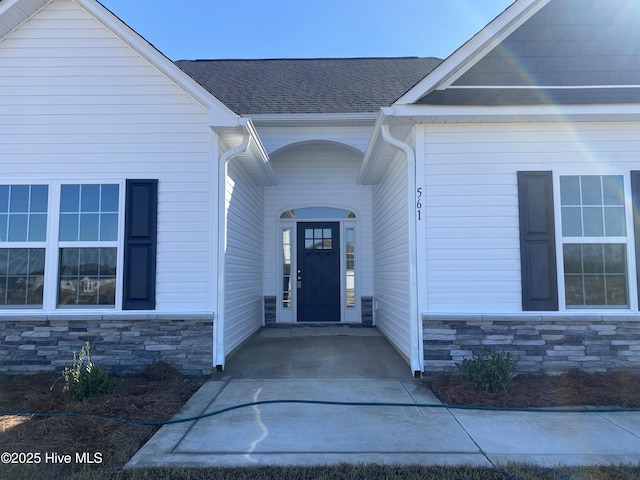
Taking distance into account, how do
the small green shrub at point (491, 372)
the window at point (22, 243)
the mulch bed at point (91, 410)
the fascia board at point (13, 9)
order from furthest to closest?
the window at point (22, 243), the fascia board at point (13, 9), the small green shrub at point (491, 372), the mulch bed at point (91, 410)

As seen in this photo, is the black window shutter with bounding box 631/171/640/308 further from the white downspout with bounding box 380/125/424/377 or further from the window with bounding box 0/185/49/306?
the window with bounding box 0/185/49/306

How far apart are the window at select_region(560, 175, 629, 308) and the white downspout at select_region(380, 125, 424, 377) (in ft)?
5.89

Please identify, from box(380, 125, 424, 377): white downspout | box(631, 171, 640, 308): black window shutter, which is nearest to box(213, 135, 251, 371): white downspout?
box(380, 125, 424, 377): white downspout

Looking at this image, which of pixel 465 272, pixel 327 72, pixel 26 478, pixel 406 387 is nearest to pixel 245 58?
pixel 327 72

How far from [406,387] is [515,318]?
155 centimetres

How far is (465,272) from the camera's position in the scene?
5.16 meters

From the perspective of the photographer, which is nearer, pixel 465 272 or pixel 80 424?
pixel 80 424

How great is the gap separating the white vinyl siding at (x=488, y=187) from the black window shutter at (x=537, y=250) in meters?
0.08

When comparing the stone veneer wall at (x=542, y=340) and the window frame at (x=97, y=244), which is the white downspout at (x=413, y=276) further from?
the window frame at (x=97, y=244)

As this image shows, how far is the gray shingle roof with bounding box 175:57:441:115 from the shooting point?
8.66 meters

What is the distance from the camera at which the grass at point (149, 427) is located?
289cm

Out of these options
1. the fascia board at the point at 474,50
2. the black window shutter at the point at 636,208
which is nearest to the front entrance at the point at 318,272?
the fascia board at the point at 474,50

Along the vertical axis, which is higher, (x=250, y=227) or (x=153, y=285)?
(x=250, y=227)

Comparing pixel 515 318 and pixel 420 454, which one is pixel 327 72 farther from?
pixel 420 454
